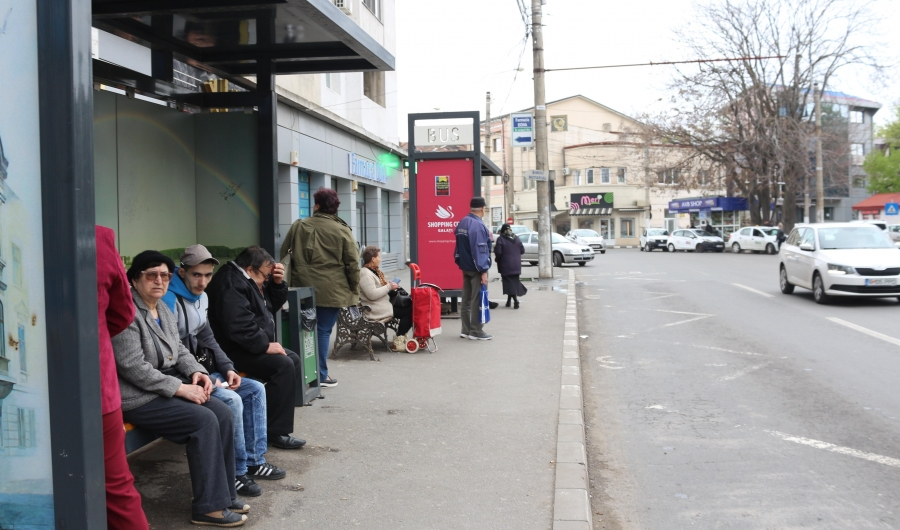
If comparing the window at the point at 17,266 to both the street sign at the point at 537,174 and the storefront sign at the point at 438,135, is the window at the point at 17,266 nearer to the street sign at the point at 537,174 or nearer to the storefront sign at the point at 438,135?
the storefront sign at the point at 438,135

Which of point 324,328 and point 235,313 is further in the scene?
point 324,328

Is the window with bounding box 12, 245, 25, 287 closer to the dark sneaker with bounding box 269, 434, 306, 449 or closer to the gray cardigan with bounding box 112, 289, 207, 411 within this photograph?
the gray cardigan with bounding box 112, 289, 207, 411

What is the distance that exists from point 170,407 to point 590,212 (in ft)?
221

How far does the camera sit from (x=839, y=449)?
580cm

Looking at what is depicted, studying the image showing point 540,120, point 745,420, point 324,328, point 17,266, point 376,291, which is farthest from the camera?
point 540,120

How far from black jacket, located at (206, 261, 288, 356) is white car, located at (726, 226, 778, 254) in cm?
4201

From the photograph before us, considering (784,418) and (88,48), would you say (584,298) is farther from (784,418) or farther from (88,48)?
(88,48)

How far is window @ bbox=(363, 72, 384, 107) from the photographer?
26234mm

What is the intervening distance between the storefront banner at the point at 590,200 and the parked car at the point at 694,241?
1693 cm

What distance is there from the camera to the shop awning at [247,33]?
5492 mm

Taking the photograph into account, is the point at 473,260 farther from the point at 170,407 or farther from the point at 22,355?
the point at 22,355

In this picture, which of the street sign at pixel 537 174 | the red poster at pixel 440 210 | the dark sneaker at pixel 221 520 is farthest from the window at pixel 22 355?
the street sign at pixel 537 174

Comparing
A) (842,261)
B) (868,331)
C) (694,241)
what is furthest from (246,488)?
(694,241)

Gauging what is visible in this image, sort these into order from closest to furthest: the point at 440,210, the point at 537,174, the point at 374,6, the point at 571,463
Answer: the point at 571,463 < the point at 440,210 < the point at 537,174 < the point at 374,6
